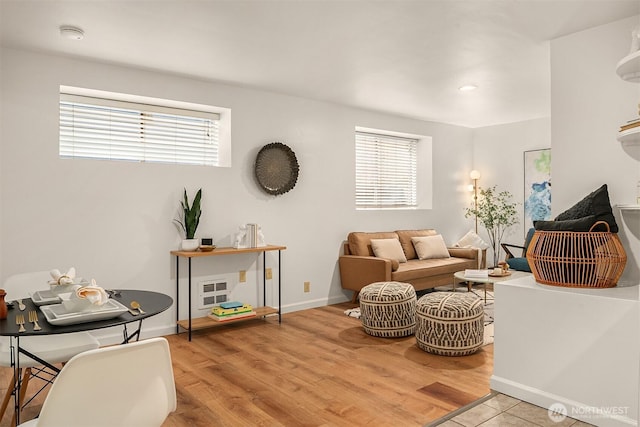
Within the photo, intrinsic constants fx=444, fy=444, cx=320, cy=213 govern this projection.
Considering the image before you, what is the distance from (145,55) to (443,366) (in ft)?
10.8

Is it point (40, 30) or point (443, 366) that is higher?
point (40, 30)

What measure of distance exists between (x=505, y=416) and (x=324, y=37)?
2671 millimetres

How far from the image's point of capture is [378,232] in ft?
19.0

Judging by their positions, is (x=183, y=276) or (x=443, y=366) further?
(x=183, y=276)

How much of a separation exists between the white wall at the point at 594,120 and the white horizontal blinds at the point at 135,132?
314cm

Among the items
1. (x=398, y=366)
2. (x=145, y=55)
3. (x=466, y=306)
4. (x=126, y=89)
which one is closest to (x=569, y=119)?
(x=466, y=306)

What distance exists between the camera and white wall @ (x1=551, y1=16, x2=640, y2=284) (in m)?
2.82

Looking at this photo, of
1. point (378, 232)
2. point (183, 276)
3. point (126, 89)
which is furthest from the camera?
point (378, 232)

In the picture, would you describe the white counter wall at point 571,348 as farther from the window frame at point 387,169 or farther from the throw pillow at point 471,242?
the throw pillow at point 471,242

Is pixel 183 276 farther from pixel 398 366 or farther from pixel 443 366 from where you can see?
pixel 443 366

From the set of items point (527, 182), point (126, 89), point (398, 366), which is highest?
point (126, 89)

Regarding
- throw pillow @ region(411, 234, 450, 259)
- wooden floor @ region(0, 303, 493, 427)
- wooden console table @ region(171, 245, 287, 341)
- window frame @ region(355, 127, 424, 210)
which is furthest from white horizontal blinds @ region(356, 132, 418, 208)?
wooden floor @ region(0, 303, 493, 427)

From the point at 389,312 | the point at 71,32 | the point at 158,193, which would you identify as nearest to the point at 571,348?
the point at 389,312

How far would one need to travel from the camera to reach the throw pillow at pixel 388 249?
17.3 ft
